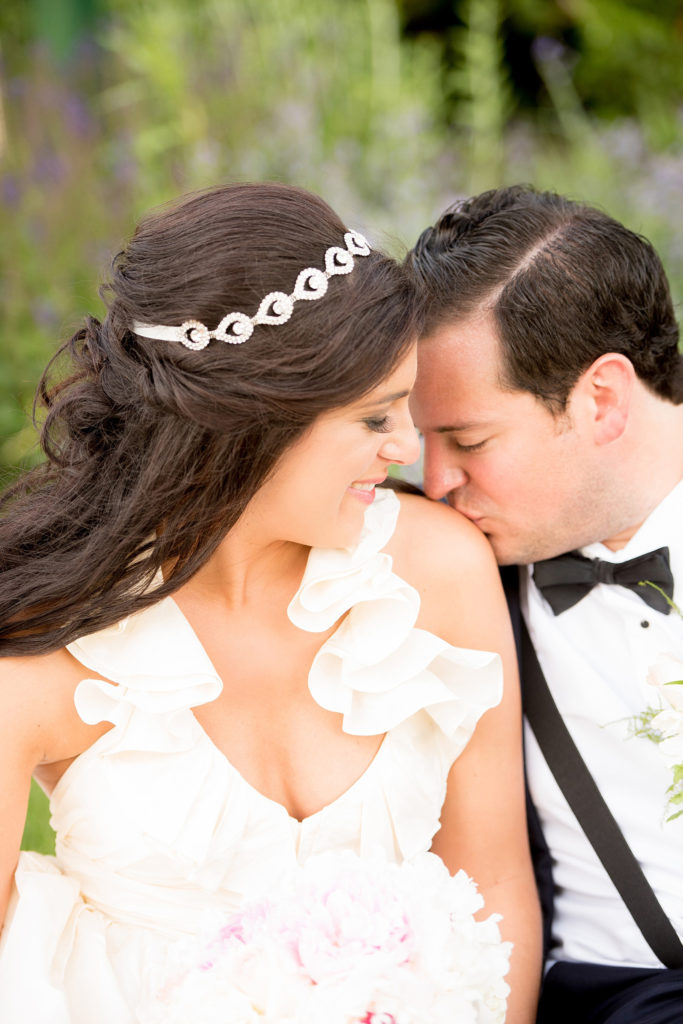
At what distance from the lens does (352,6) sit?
5.80 meters

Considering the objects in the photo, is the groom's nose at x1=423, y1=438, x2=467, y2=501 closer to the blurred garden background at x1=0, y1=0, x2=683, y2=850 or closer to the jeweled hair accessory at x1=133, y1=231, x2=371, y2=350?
the jeweled hair accessory at x1=133, y1=231, x2=371, y2=350

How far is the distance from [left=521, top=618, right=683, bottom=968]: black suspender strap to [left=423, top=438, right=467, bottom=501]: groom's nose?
16.4 inches

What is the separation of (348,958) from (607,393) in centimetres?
142

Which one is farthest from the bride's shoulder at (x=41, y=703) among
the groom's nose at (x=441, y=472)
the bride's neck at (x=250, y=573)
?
the groom's nose at (x=441, y=472)

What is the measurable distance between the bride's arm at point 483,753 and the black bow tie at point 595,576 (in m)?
0.14

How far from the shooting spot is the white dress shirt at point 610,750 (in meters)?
2.14

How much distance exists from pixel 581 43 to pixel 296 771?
7.18 m

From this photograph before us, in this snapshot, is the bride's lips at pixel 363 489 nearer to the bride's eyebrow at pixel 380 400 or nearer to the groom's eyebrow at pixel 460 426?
the bride's eyebrow at pixel 380 400

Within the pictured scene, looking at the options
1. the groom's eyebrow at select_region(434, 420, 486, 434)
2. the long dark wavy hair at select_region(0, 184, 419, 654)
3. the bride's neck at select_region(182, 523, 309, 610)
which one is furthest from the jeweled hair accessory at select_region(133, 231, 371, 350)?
the groom's eyebrow at select_region(434, 420, 486, 434)

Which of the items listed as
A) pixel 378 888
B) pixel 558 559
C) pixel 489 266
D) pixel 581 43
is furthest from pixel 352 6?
pixel 378 888

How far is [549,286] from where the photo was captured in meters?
2.23

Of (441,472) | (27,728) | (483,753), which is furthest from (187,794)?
(441,472)

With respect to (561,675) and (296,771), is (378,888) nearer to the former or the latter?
(296,771)

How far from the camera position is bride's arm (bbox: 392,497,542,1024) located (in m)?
2.13
